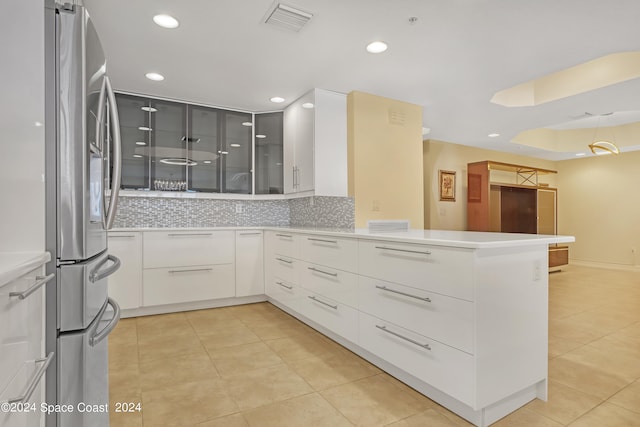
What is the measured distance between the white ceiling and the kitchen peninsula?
1.49 m

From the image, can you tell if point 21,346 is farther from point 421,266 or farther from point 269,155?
point 269,155

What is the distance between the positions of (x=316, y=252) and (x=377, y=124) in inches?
66.3

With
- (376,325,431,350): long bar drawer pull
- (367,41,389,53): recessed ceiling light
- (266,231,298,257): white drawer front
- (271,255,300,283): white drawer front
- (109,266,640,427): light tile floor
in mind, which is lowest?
(109,266,640,427): light tile floor

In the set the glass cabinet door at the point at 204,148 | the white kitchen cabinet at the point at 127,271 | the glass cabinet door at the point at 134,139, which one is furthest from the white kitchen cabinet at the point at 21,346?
the glass cabinet door at the point at 204,148

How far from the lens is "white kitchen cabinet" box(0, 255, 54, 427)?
73cm

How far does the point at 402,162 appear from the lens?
150 inches

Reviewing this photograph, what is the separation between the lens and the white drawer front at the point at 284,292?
3215 millimetres

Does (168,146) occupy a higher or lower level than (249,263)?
higher

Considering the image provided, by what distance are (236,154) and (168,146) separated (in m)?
0.77

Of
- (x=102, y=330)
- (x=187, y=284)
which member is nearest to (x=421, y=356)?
(x=102, y=330)

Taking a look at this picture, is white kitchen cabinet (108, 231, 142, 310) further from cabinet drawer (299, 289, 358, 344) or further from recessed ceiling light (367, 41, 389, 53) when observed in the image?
recessed ceiling light (367, 41, 389, 53)

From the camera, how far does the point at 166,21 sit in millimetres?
2291

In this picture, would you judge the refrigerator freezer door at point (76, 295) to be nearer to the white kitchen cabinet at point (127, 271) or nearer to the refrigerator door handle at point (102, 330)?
the refrigerator door handle at point (102, 330)

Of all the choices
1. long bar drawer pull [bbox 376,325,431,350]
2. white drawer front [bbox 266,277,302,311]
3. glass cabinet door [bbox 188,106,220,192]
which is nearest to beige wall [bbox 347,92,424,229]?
Result: white drawer front [bbox 266,277,302,311]
